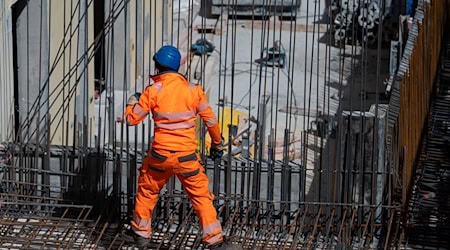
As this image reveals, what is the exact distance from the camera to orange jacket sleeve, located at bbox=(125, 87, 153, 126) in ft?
32.4

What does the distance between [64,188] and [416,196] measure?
366 centimetres

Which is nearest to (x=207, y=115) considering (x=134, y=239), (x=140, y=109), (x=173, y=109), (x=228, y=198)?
(x=173, y=109)

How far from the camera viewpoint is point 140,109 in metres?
9.91

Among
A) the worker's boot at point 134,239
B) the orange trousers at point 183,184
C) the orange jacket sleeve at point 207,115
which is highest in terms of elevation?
the orange jacket sleeve at point 207,115

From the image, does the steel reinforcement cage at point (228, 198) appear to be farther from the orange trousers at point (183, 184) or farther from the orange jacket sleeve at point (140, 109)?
the orange jacket sleeve at point (140, 109)

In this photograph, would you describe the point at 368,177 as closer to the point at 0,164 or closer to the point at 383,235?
the point at 383,235

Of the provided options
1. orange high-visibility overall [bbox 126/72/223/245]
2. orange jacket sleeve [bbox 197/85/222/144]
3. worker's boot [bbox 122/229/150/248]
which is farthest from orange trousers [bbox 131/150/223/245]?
orange jacket sleeve [bbox 197/85/222/144]

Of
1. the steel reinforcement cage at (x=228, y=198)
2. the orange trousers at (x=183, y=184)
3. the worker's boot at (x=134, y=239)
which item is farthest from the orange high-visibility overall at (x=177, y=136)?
the steel reinforcement cage at (x=228, y=198)

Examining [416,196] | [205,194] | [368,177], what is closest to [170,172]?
[205,194]

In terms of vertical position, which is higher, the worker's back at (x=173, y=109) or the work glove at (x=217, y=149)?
the worker's back at (x=173, y=109)

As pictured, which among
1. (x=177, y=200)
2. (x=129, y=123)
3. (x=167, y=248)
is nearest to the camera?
(x=129, y=123)

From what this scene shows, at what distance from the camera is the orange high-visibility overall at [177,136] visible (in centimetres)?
997

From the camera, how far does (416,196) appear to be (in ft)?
39.7

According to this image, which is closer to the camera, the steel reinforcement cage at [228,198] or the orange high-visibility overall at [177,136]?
the orange high-visibility overall at [177,136]
